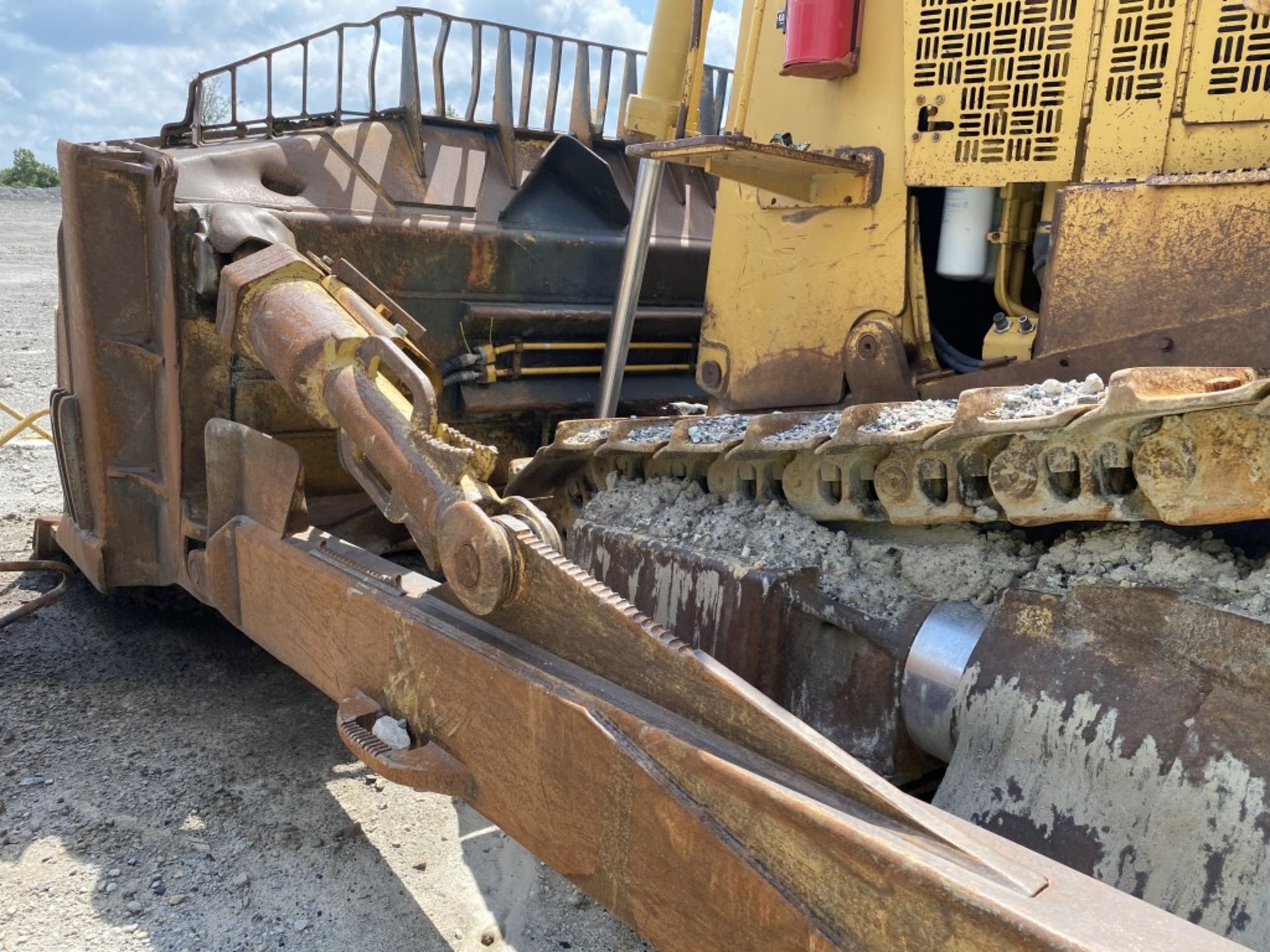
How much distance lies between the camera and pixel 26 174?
92.1 ft

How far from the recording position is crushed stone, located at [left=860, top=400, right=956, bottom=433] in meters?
2.00

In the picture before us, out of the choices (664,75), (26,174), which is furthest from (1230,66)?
(26,174)

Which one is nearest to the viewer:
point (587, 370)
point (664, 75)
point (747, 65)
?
point (747, 65)

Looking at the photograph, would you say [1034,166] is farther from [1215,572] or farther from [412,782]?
[412,782]

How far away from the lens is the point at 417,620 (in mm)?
2191

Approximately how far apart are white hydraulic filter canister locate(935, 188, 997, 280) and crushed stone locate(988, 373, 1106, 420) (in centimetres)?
75

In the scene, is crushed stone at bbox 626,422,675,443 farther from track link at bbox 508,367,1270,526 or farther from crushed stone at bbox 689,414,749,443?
crushed stone at bbox 689,414,749,443

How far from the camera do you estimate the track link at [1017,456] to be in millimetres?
1627

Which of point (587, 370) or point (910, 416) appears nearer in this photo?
point (910, 416)

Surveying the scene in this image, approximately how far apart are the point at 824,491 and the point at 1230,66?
1.09 metres

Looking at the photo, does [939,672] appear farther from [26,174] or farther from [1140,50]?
[26,174]

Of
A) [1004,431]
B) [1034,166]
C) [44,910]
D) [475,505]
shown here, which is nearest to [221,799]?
[44,910]

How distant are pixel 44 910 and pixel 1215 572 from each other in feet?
8.25

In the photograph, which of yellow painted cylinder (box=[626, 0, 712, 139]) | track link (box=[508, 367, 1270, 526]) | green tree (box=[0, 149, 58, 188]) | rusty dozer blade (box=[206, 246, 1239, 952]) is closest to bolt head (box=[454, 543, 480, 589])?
rusty dozer blade (box=[206, 246, 1239, 952])
